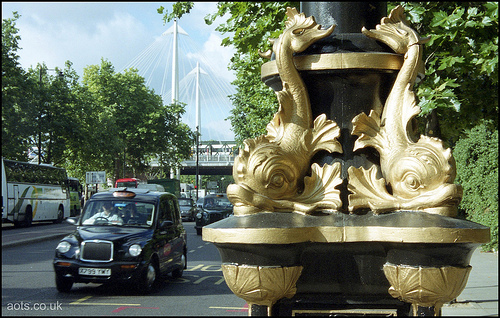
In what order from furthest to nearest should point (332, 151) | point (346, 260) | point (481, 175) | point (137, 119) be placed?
1. point (137, 119)
2. point (481, 175)
3. point (332, 151)
4. point (346, 260)

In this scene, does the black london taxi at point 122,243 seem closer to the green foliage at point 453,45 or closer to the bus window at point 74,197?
the green foliage at point 453,45

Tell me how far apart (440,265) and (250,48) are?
26.2 feet

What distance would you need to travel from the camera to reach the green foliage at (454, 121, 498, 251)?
15.3 m

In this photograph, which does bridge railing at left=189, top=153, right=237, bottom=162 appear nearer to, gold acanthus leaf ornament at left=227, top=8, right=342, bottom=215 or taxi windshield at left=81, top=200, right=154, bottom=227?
taxi windshield at left=81, top=200, right=154, bottom=227

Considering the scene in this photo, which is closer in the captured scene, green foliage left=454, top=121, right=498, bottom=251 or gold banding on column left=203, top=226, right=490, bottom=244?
gold banding on column left=203, top=226, right=490, bottom=244

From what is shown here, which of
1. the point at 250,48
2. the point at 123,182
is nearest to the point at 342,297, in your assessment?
the point at 250,48

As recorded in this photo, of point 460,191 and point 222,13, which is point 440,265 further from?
point 222,13

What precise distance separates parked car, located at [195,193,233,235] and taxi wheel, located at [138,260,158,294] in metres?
14.4

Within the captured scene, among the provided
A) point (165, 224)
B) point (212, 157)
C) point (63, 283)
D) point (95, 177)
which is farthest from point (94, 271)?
point (212, 157)

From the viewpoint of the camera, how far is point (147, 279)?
Result: 33.1 ft

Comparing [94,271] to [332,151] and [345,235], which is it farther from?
[345,235]

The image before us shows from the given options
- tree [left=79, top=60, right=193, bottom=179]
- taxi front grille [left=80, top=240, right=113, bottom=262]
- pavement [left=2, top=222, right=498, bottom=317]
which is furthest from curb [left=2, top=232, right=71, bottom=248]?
tree [left=79, top=60, right=193, bottom=179]

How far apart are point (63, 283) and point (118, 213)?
1684mm

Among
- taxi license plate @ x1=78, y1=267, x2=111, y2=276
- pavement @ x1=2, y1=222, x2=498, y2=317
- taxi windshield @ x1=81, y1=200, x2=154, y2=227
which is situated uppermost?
taxi windshield @ x1=81, y1=200, x2=154, y2=227
